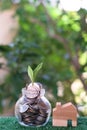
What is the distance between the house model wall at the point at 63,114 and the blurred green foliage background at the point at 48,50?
618 millimetres

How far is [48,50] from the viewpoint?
95.7 inches

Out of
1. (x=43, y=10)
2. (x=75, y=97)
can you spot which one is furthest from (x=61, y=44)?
(x=75, y=97)

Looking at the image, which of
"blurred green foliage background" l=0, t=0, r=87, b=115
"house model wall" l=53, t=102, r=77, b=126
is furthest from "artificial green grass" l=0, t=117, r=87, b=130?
"blurred green foliage background" l=0, t=0, r=87, b=115

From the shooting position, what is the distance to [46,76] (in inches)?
80.9

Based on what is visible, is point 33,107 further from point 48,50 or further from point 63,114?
point 48,50

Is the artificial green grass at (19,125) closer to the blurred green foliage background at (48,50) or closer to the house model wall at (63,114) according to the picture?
the house model wall at (63,114)

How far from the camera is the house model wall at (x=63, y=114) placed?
3.46 ft

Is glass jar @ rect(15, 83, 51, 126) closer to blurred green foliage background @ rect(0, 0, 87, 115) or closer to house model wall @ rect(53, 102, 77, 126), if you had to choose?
house model wall @ rect(53, 102, 77, 126)

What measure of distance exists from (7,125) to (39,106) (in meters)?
0.12

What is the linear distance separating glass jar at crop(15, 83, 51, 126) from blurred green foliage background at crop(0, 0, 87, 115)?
2.06 ft

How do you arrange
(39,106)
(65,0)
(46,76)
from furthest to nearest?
(46,76) → (65,0) → (39,106)

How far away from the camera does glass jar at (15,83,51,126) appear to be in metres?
1.04

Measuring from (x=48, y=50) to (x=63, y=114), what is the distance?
4.58ft

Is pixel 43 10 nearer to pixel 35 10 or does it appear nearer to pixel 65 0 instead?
pixel 35 10
